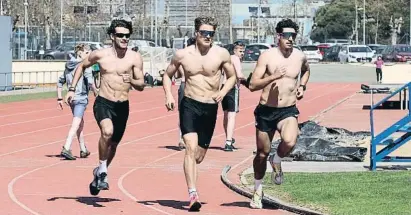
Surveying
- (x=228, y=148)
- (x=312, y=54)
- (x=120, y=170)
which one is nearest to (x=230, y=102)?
(x=228, y=148)

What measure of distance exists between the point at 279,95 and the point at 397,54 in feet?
184

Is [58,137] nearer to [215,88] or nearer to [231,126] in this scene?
[231,126]

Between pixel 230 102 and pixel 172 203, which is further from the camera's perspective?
pixel 230 102

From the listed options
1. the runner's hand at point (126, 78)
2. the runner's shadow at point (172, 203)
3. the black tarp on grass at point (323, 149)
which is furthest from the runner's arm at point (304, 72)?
the black tarp on grass at point (323, 149)

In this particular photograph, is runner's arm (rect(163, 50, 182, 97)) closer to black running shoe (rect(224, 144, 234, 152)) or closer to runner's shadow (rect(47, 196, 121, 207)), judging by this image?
runner's shadow (rect(47, 196, 121, 207))

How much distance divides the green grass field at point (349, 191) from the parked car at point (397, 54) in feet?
A: 168

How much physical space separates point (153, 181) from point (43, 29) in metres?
79.8

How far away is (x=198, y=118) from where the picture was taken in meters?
11.9

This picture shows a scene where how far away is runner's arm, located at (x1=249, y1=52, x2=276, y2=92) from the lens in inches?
465

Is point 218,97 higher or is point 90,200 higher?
point 218,97

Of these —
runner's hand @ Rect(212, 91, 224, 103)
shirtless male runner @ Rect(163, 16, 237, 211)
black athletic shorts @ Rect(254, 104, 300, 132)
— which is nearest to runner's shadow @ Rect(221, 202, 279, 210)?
shirtless male runner @ Rect(163, 16, 237, 211)

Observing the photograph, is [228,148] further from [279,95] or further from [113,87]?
[279,95]

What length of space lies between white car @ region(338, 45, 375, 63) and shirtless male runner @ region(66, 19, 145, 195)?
6561 cm

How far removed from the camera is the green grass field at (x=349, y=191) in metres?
11.6
